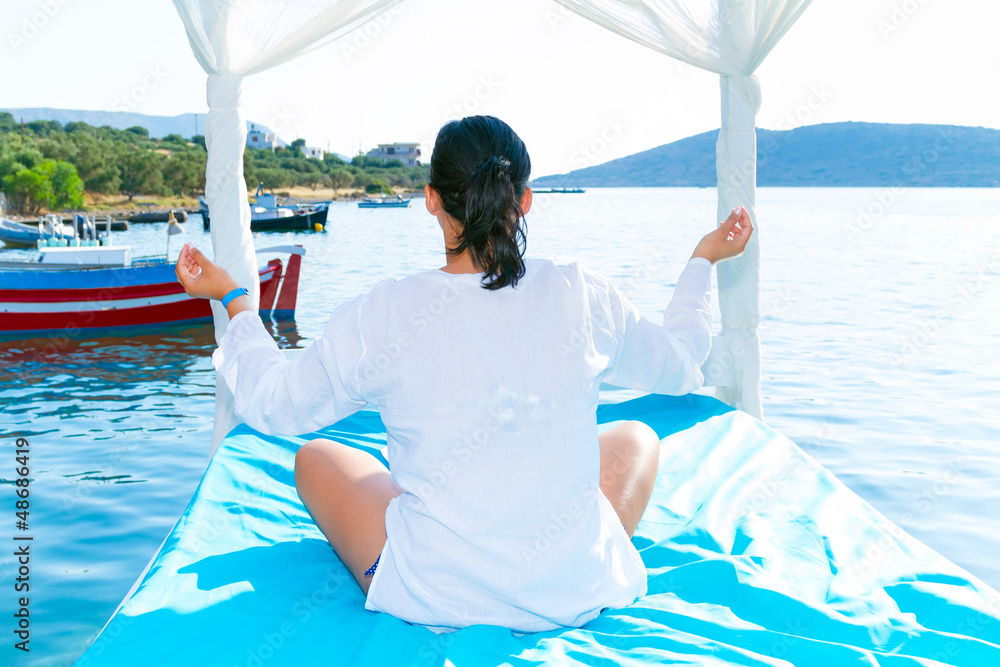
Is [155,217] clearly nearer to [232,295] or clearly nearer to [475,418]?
[232,295]

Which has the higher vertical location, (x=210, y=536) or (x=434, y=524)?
(x=434, y=524)

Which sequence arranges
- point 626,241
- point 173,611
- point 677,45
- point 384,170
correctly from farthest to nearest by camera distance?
point 384,170 < point 626,241 < point 677,45 < point 173,611

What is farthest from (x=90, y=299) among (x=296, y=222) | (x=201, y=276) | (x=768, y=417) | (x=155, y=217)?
(x=155, y=217)

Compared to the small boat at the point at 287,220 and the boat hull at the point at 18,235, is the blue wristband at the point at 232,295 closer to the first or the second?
the boat hull at the point at 18,235

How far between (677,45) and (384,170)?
67.4 m

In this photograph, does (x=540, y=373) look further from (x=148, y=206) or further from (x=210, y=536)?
(x=148, y=206)

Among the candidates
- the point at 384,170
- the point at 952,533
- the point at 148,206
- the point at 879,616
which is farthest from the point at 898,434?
the point at 384,170

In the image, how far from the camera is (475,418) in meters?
1.17

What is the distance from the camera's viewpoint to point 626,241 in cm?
2464

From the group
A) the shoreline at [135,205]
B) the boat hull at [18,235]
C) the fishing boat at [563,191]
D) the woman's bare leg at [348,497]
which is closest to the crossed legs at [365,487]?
the woman's bare leg at [348,497]

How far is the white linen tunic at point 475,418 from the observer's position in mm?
1174

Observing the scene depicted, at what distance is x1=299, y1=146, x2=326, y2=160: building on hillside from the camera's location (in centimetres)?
7165

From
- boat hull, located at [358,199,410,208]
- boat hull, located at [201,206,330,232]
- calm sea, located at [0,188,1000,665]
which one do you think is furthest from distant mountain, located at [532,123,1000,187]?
calm sea, located at [0,188,1000,665]

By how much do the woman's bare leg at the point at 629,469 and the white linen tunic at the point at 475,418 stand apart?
0.29 m
